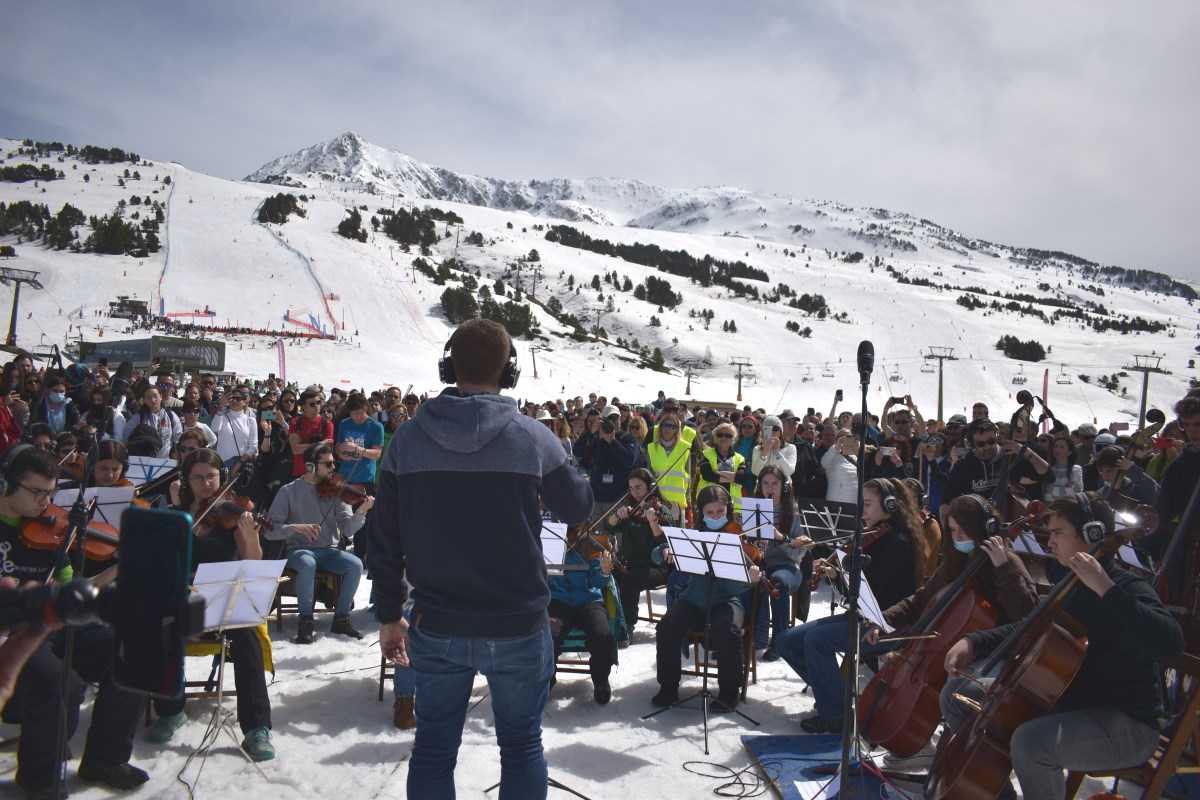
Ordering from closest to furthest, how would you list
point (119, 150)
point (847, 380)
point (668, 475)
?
point (668, 475), point (847, 380), point (119, 150)

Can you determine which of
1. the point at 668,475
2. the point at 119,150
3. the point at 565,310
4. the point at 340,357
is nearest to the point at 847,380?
the point at 565,310

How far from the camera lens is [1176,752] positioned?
2900 mm

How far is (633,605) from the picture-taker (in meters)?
6.28

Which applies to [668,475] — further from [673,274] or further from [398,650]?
[673,274]

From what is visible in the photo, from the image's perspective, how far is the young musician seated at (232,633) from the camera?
154 inches

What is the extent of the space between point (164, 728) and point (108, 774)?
506 mm

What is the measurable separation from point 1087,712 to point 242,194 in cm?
9728

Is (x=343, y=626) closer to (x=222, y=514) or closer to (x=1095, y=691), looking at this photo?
(x=222, y=514)

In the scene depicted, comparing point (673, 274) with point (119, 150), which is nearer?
point (673, 274)

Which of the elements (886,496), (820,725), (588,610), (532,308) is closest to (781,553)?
(886,496)

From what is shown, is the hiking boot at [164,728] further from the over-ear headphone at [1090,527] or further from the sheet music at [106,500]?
the over-ear headphone at [1090,527]

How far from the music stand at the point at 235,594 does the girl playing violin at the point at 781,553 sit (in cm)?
375

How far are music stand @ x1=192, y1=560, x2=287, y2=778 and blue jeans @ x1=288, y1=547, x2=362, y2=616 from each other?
1725 millimetres

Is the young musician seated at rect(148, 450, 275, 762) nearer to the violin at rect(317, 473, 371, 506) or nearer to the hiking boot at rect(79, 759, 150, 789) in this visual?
the hiking boot at rect(79, 759, 150, 789)
